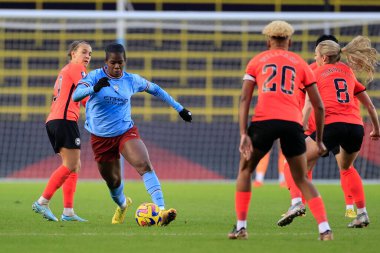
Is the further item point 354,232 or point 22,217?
point 22,217

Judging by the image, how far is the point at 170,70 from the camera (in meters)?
22.2

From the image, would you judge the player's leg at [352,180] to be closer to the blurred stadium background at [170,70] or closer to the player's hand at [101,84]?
the player's hand at [101,84]

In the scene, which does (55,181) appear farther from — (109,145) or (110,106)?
(110,106)

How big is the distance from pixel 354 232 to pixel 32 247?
3.04 meters

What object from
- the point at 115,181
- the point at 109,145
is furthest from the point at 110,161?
the point at 115,181

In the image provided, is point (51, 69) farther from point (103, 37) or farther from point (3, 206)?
point (3, 206)

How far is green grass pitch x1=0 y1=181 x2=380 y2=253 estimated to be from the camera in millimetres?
7340

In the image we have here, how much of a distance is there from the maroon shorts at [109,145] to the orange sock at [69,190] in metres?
1.03

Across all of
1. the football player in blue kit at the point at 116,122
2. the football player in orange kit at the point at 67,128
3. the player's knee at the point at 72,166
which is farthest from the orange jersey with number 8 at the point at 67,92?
the football player in blue kit at the point at 116,122

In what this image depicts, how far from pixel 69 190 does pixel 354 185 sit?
309 centimetres

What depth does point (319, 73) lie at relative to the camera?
975 centimetres

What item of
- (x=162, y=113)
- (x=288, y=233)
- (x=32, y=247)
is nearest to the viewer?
(x=32, y=247)

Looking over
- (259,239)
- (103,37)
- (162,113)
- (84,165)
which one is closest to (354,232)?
(259,239)

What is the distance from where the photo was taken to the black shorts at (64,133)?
10266 millimetres
